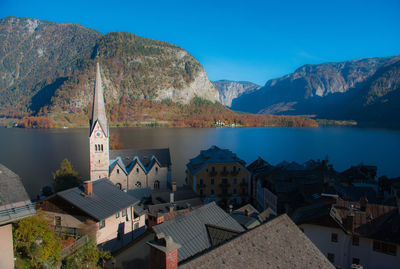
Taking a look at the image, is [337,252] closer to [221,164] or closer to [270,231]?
[270,231]

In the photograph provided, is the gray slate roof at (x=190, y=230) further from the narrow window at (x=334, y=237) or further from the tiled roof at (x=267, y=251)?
the narrow window at (x=334, y=237)

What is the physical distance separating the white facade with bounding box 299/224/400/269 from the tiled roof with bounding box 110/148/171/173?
2864 cm

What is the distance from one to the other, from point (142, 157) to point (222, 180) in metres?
12.4

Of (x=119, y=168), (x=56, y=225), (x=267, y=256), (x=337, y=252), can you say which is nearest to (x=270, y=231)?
(x=267, y=256)

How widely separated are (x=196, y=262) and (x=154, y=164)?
34.9 meters

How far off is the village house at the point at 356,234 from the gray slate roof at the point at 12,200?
1438cm

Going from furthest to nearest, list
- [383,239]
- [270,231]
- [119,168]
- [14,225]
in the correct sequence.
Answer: [119,168] < [383,239] < [14,225] < [270,231]

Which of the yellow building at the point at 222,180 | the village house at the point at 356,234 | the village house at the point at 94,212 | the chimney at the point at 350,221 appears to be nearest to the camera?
the village house at the point at 356,234

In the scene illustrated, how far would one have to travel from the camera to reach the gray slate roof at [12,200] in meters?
9.26

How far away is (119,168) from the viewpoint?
40656 mm

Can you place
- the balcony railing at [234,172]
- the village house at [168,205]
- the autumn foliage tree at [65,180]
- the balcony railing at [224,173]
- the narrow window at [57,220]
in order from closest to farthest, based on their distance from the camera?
the narrow window at [57,220] < the village house at [168,205] < the balcony railing at [224,173] < the balcony railing at [234,172] < the autumn foliage tree at [65,180]

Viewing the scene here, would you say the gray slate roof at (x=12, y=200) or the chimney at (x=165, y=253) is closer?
the chimney at (x=165, y=253)

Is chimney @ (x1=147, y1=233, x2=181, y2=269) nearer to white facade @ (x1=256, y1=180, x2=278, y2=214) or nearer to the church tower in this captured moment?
white facade @ (x1=256, y1=180, x2=278, y2=214)

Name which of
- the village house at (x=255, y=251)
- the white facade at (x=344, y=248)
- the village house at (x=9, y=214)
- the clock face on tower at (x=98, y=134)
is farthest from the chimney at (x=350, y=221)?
the clock face on tower at (x=98, y=134)
